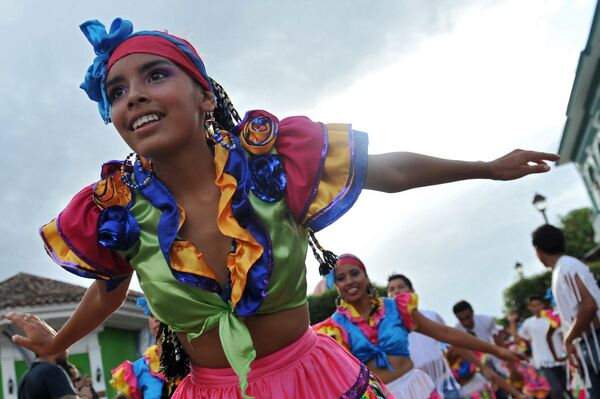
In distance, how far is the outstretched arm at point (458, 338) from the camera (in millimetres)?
3777

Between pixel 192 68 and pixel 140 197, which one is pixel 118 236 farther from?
pixel 192 68

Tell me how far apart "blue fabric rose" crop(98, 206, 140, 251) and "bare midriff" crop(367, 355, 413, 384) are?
11.3 ft

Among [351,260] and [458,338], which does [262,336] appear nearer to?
[458,338]

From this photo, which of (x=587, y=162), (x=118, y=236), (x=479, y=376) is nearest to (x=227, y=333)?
(x=118, y=236)

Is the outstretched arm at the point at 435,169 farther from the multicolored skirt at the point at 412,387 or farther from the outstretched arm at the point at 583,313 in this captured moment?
the multicolored skirt at the point at 412,387

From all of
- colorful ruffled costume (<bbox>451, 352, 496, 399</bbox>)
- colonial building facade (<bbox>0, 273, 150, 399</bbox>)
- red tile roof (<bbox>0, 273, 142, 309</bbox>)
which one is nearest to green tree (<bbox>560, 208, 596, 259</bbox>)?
colonial building facade (<bbox>0, 273, 150, 399</bbox>)

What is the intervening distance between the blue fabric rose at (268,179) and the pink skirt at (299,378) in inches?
19.5

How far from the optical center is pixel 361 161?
2.15m

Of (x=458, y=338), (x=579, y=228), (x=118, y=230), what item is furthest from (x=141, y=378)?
(x=579, y=228)

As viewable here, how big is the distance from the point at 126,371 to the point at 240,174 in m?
4.73

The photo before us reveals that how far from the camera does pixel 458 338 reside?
441cm

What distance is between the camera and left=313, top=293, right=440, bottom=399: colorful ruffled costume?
5160 millimetres

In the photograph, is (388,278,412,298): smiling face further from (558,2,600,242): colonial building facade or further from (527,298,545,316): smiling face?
(558,2,600,242): colonial building facade

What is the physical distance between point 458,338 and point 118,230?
2.97 metres
